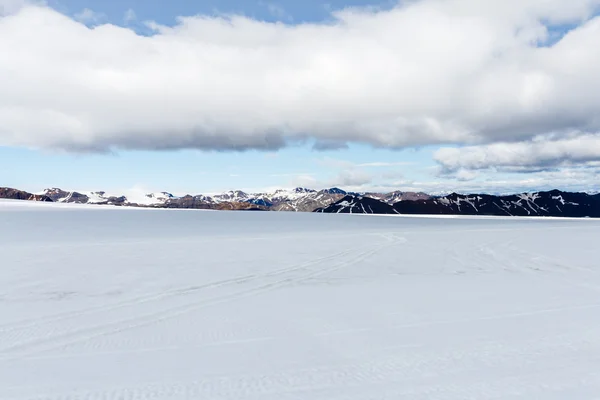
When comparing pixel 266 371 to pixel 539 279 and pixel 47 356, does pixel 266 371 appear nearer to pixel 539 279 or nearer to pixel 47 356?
pixel 47 356

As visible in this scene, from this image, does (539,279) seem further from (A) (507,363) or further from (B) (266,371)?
(B) (266,371)

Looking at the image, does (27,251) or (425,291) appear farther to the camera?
(27,251)

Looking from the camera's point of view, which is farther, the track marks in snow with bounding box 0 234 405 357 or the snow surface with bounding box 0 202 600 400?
the track marks in snow with bounding box 0 234 405 357

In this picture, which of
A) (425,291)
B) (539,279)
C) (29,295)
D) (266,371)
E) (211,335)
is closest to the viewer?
(266,371)

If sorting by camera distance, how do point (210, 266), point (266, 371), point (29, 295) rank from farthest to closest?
point (210, 266) → point (29, 295) → point (266, 371)

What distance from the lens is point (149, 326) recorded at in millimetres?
9414

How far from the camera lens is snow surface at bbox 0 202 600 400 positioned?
645cm

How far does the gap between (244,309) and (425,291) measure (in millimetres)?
Answer: 5950

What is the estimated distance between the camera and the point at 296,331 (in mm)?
9219

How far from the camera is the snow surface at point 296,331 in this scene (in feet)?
21.2

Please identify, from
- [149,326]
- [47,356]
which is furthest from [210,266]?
[47,356]

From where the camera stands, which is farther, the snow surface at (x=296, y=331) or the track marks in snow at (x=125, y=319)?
the track marks in snow at (x=125, y=319)

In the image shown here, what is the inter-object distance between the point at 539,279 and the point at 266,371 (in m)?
12.9

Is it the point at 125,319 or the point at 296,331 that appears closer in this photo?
the point at 296,331
